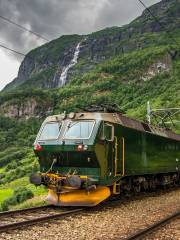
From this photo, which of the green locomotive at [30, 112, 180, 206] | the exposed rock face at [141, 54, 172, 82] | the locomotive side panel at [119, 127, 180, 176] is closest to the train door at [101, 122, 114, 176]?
the green locomotive at [30, 112, 180, 206]

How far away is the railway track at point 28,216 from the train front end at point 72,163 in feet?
1.68

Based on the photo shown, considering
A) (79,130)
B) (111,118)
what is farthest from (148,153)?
(79,130)

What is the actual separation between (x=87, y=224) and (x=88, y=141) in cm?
351

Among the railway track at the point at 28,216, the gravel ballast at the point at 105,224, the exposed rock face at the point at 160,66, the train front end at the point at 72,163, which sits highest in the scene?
the exposed rock face at the point at 160,66

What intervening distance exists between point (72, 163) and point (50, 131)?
1.68 m

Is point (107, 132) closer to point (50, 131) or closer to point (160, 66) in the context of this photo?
point (50, 131)

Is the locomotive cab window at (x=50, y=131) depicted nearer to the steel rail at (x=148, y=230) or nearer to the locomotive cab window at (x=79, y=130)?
the locomotive cab window at (x=79, y=130)

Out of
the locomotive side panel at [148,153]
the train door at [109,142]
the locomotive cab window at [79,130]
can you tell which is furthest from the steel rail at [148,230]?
the locomotive side panel at [148,153]

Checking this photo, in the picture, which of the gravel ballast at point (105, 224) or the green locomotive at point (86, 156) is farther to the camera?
the green locomotive at point (86, 156)

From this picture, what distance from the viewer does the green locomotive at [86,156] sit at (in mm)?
14492

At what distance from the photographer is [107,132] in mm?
15141

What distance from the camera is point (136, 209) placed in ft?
49.0

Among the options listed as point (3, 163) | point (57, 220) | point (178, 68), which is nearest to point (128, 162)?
point (57, 220)

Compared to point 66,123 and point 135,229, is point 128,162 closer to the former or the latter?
point 66,123
